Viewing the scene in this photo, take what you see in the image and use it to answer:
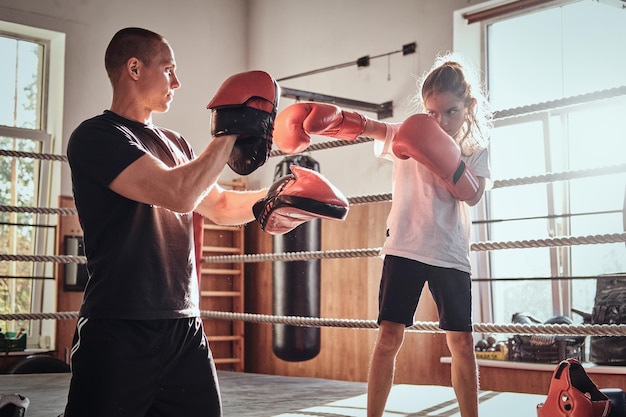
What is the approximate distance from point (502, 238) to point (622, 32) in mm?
1564

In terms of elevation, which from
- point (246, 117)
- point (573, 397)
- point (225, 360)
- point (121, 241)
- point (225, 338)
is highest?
point (246, 117)

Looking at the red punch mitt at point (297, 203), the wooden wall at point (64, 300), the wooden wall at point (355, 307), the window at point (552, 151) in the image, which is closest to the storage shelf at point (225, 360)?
the wooden wall at point (355, 307)

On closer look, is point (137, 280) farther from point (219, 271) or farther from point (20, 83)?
point (219, 271)

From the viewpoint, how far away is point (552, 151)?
4.98 m

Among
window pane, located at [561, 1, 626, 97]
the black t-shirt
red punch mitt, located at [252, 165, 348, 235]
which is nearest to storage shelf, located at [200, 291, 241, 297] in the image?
window pane, located at [561, 1, 626, 97]

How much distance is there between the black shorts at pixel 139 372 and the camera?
1.28m

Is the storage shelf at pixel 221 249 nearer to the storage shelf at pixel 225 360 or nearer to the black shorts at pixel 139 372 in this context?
the storage shelf at pixel 225 360

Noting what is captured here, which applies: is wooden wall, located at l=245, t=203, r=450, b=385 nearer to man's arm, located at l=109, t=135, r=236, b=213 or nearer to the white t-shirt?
the white t-shirt

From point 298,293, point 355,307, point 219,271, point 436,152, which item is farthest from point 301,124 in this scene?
point 219,271

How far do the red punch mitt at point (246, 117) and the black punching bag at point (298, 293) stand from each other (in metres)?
3.56

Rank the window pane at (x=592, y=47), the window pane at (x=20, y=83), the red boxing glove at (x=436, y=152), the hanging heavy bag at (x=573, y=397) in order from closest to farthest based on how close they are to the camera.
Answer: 1. the red boxing glove at (x=436, y=152)
2. the hanging heavy bag at (x=573, y=397)
3. the window pane at (x=592, y=47)
4. the window pane at (x=20, y=83)

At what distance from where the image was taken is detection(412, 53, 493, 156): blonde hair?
6.76ft

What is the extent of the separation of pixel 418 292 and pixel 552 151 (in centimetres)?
335

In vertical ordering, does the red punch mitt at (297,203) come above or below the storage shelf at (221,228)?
below
